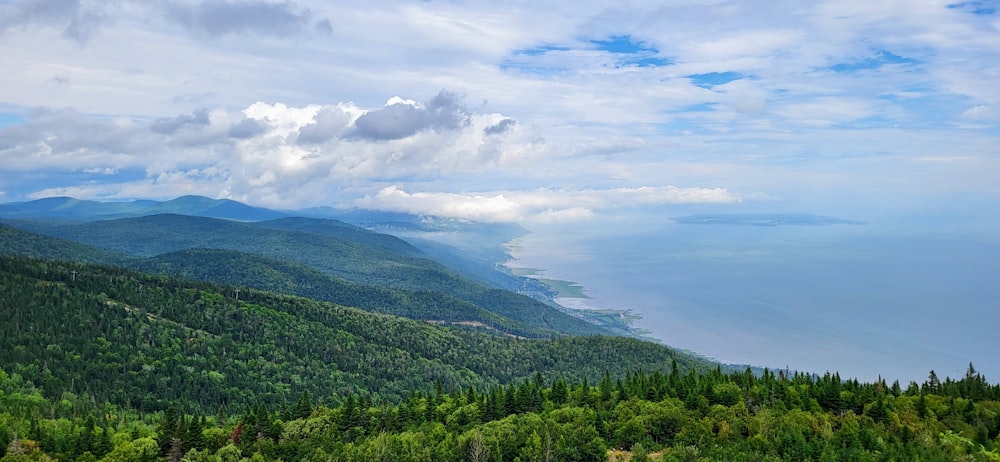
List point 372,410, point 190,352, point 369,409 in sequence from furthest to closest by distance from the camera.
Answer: point 190,352 → point 369,409 → point 372,410

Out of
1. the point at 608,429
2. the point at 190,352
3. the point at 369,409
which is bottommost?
the point at 190,352

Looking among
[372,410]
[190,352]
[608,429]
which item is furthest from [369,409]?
[190,352]

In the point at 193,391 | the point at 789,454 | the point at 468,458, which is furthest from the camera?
the point at 193,391

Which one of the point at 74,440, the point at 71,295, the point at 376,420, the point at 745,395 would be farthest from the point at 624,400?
the point at 71,295

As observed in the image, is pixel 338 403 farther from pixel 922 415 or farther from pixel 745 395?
pixel 922 415

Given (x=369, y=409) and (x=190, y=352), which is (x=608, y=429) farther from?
(x=190, y=352)

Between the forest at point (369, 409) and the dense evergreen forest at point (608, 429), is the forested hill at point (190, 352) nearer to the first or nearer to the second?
the forest at point (369, 409)

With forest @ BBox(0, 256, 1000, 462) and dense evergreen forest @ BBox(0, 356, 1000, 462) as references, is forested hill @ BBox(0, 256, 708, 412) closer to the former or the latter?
forest @ BBox(0, 256, 1000, 462)

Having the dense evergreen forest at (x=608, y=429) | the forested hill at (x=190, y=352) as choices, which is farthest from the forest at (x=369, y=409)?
the forested hill at (x=190, y=352)

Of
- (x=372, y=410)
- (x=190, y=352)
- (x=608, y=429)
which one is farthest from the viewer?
(x=190, y=352)
